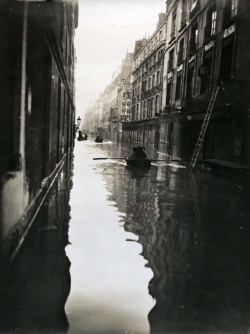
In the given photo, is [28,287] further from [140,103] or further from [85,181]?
[140,103]

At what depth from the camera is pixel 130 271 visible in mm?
4289

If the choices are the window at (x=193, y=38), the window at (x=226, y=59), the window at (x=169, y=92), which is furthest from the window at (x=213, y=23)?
the window at (x=169, y=92)

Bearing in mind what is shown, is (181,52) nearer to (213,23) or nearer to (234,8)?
(213,23)

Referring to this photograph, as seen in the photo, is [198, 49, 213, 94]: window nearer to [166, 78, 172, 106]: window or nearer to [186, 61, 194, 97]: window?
[186, 61, 194, 97]: window

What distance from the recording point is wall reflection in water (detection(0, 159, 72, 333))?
10.0ft

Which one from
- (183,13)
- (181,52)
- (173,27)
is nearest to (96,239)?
(181,52)

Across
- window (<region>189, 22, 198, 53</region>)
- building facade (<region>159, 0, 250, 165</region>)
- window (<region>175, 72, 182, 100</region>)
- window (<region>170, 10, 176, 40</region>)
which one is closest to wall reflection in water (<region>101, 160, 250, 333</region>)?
building facade (<region>159, 0, 250, 165</region>)

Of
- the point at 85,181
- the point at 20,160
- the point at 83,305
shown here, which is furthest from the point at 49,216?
the point at 85,181

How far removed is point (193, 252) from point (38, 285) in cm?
244

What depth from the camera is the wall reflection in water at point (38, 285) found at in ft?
10.0

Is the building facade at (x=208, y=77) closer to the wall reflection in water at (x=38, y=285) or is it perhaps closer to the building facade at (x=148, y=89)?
the building facade at (x=148, y=89)

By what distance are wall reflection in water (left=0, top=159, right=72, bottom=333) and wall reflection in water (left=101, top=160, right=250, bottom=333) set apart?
39.4 inches

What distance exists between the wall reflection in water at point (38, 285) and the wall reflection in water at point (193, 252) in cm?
100

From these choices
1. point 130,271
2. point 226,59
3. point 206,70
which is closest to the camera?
point 130,271
